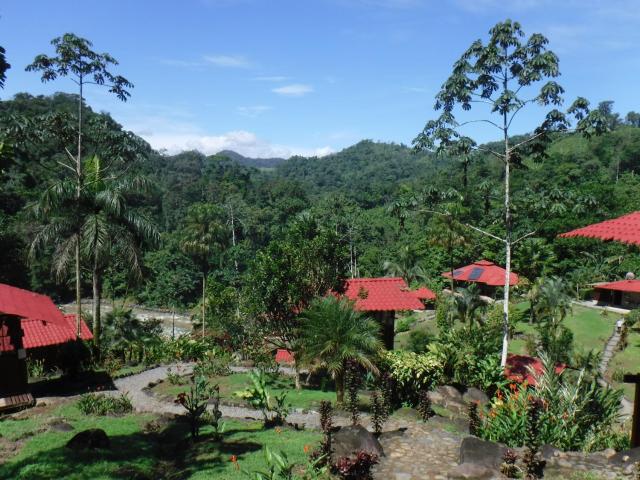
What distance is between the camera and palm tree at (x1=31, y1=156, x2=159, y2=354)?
67.3 feet

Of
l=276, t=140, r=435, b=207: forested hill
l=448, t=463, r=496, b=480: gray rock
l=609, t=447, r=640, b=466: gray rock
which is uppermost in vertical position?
l=276, t=140, r=435, b=207: forested hill

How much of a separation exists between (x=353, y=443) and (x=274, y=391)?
824 centimetres

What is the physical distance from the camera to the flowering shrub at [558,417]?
33.9ft

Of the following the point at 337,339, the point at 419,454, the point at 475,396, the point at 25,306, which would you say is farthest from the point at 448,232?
the point at 25,306

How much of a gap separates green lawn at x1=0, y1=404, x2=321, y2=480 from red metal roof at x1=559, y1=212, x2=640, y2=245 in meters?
6.50

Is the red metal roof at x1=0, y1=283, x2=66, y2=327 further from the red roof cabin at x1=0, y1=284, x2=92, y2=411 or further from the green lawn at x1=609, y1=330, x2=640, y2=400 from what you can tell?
the green lawn at x1=609, y1=330, x2=640, y2=400

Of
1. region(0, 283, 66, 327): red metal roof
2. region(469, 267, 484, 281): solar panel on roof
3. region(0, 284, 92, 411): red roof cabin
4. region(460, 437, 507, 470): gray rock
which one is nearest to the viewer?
region(460, 437, 507, 470): gray rock

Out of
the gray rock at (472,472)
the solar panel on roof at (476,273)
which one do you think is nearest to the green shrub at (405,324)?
the solar panel on roof at (476,273)

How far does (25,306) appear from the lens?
13.8m

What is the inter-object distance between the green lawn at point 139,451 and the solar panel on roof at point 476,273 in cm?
2897

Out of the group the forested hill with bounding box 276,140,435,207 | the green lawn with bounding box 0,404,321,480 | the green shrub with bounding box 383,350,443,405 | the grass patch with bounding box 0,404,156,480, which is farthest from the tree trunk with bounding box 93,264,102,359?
the forested hill with bounding box 276,140,435,207

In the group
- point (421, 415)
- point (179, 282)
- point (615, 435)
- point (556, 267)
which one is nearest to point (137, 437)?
point (421, 415)

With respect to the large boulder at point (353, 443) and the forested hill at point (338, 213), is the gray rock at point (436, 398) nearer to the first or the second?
the forested hill at point (338, 213)

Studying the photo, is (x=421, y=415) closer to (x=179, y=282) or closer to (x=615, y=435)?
(x=615, y=435)
